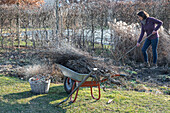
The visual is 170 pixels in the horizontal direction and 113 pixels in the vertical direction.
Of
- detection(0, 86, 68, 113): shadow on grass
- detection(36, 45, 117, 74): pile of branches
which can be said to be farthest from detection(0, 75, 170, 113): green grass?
detection(36, 45, 117, 74): pile of branches

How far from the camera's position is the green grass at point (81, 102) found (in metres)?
3.91

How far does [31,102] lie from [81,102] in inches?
40.2

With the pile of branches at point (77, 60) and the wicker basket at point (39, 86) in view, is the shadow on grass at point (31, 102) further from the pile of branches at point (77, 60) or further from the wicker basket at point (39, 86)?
the pile of branches at point (77, 60)

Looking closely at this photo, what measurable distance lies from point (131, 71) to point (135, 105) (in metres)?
2.70

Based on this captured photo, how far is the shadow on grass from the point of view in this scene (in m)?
3.91

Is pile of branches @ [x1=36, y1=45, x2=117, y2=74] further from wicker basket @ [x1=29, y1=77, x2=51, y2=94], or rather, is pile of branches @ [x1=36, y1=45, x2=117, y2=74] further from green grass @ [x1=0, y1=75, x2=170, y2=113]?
green grass @ [x1=0, y1=75, x2=170, y2=113]

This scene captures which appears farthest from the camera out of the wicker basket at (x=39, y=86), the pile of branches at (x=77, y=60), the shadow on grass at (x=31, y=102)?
the wicker basket at (x=39, y=86)

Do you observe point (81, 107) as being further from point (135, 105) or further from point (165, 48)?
point (165, 48)

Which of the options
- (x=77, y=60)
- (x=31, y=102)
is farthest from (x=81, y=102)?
(x=31, y=102)

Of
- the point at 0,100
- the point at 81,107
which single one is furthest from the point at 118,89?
the point at 0,100

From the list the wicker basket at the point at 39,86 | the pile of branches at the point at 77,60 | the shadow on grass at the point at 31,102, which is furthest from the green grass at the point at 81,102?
the pile of branches at the point at 77,60

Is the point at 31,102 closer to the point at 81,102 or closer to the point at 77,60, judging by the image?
the point at 81,102

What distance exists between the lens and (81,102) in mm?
4273

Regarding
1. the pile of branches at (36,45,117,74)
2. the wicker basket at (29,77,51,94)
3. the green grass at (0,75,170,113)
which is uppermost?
the pile of branches at (36,45,117,74)
